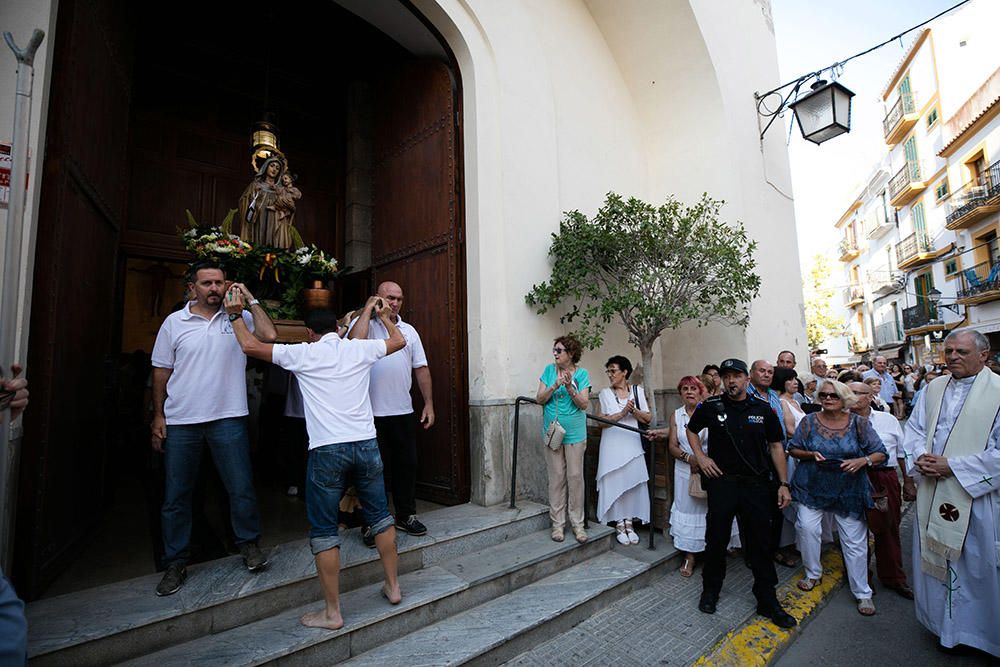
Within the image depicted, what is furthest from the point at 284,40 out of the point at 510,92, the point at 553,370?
the point at 553,370

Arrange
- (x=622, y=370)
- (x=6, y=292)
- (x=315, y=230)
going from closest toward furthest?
(x=6, y=292), (x=622, y=370), (x=315, y=230)

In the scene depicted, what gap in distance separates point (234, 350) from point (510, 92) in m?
3.96

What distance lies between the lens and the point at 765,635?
347cm

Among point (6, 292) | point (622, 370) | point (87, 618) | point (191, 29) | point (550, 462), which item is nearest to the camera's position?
point (6, 292)

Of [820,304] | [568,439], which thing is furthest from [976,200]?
[568,439]

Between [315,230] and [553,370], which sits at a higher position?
[315,230]

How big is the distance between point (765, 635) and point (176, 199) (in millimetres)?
7456

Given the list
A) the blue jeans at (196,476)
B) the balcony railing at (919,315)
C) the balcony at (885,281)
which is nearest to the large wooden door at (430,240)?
the blue jeans at (196,476)

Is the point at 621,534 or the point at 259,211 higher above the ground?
the point at 259,211

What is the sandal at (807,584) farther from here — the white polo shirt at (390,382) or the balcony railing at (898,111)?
the balcony railing at (898,111)

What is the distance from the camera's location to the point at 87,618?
8.71ft

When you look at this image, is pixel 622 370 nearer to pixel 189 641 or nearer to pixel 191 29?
pixel 189 641

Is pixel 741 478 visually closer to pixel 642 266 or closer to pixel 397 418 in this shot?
pixel 397 418

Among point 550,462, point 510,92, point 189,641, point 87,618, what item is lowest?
point 189,641
